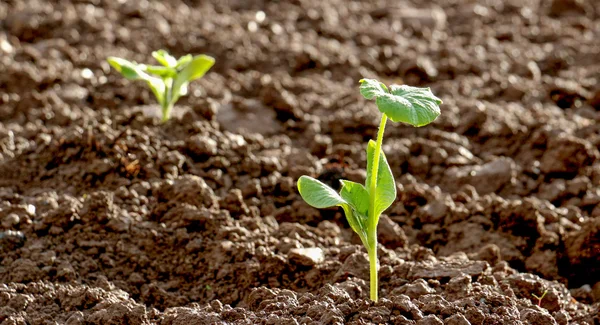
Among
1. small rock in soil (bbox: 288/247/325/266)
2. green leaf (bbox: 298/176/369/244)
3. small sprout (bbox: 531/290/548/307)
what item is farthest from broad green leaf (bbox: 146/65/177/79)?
small sprout (bbox: 531/290/548/307)

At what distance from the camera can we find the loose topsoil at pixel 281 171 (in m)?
2.33

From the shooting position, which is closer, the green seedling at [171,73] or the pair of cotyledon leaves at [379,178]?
the pair of cotyledon leaves at [379,178]

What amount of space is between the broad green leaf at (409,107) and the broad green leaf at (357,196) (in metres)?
0.30

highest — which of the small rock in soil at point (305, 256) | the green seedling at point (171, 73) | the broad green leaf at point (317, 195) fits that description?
the broad green leaf at point (317, 195)

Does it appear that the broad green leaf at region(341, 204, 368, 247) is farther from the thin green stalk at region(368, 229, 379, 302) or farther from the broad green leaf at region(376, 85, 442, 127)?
the broad green leaf at region(376, 85, 442, 127)

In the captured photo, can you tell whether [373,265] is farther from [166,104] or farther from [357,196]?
[166,104]

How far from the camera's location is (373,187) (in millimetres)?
2156

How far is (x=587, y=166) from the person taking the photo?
132 inches

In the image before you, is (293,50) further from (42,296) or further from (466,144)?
(42,296)

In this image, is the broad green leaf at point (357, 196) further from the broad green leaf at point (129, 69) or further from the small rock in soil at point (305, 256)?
the broad green leaf at point (129, 69)

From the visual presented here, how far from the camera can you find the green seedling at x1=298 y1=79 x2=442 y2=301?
6.57ft

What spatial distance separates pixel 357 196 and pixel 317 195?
0.47 feet

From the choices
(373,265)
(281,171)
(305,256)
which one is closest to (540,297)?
(373,265)

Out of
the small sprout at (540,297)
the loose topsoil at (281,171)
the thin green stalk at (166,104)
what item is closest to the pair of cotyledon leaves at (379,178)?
the loose topsoil at (281,171)
